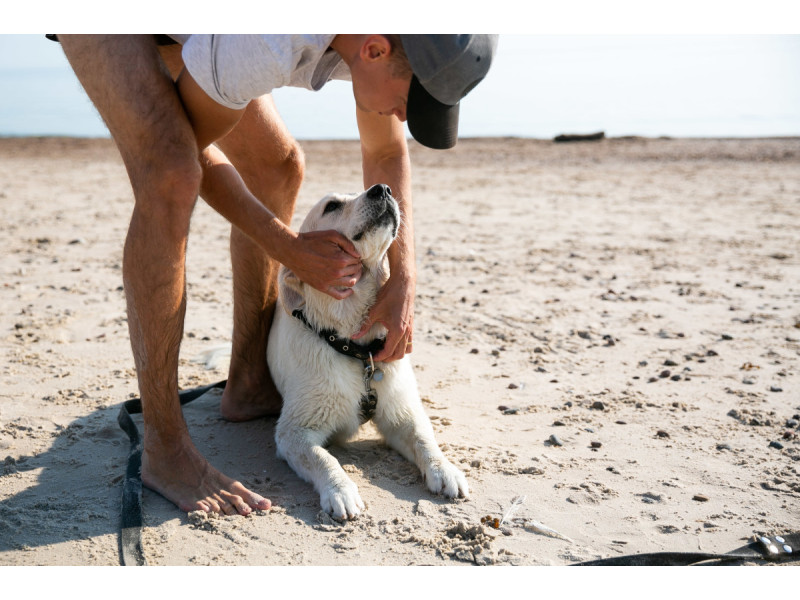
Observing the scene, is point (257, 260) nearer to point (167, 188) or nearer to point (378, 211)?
point (378, 211)

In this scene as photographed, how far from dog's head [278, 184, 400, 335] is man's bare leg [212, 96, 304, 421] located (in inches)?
10.1

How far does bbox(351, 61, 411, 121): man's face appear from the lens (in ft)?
9.13

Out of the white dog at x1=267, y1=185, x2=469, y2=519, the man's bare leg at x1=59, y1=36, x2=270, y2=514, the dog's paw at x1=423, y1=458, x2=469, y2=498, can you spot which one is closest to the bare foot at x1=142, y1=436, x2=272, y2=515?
the man's bare leg at x1=59, y1=36, x2=270, y2=514

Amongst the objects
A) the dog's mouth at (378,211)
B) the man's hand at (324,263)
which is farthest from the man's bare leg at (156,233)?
the dog's mouth at (378,211)

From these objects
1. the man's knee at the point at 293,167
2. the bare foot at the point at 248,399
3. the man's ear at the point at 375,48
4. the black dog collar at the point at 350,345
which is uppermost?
the man's ear at the point at 375,48

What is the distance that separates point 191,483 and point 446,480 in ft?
3.28

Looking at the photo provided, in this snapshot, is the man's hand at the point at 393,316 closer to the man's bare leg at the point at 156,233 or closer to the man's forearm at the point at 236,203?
the man's forearm at the point at 236,203

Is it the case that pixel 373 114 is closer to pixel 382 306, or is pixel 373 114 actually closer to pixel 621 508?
pixel 382 306

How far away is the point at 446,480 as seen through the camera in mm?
3121

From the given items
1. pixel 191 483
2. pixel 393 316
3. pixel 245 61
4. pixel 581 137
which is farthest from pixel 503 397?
pixel 581 137

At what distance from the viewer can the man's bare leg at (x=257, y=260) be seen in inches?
147

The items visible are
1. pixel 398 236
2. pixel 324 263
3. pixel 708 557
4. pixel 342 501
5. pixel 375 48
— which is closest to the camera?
pixel 708 557

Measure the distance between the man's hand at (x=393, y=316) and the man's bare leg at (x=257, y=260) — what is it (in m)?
0.71

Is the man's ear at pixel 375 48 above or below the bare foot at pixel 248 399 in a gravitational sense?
above
